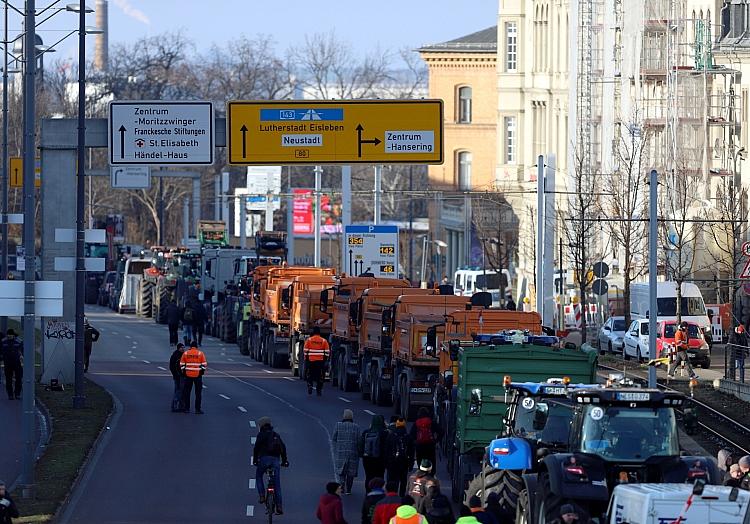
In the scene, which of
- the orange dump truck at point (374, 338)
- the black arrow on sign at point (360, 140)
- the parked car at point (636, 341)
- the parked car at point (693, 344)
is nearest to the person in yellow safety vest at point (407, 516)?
the orange dump truck at point (374, 338)

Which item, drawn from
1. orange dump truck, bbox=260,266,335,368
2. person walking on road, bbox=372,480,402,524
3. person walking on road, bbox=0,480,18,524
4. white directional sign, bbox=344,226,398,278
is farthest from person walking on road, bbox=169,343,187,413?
white directional sign, bbox=344,226,398,278

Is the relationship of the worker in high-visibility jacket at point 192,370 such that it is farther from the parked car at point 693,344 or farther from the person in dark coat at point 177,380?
the parked car at point 693,344

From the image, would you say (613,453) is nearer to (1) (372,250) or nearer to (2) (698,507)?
(2) (698,507)

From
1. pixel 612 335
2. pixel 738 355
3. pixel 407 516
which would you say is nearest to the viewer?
pixel 407 516

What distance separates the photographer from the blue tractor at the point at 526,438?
1802 centimetres

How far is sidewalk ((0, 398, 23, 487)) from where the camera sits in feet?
Result: 87.0

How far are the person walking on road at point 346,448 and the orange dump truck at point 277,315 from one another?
23.3m

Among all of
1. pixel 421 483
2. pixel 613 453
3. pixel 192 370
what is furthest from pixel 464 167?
pixel 613 453

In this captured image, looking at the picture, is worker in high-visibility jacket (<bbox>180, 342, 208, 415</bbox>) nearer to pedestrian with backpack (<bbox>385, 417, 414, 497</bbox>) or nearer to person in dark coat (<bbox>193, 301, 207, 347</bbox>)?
pedestrian with backpack (<bbox>385, 417, 414, 497</bbox>)

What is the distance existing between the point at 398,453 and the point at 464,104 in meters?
89.2

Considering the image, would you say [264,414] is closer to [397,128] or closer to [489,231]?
[397,128]

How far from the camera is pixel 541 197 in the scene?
4441 centimetres

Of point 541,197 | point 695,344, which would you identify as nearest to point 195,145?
point 541,197

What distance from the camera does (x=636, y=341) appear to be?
5131cm
